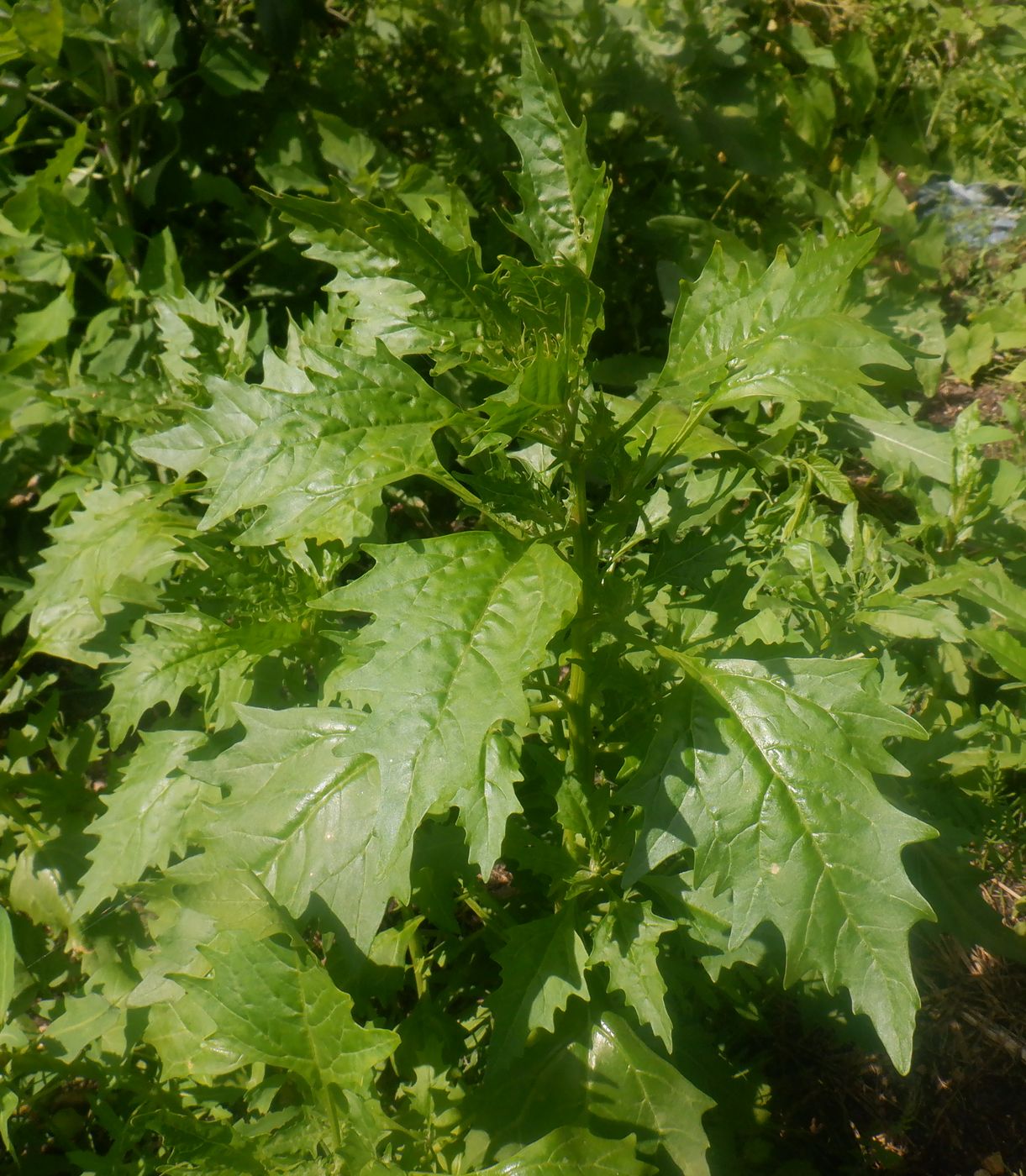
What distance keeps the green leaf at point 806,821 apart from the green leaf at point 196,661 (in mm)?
855

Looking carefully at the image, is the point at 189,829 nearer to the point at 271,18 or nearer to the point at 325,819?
the point at 325,819

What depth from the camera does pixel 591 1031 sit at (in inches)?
76.1

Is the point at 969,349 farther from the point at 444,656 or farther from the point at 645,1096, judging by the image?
the point at 444,656

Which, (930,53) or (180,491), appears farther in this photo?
(930,53)

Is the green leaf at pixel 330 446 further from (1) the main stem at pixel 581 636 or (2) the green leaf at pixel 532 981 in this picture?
(2) the green leaf at pixel 532 981

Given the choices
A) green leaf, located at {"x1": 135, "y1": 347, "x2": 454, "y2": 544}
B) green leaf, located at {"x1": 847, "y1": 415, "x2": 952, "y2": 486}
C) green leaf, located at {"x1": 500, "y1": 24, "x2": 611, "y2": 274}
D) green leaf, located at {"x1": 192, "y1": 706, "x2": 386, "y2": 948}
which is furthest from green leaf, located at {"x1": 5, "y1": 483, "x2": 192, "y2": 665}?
green leaf, located at {"x1": 847, "y1": 415, "x2": 952, "y2": 486}

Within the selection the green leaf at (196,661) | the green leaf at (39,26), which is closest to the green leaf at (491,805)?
the green leaf at (196,661)

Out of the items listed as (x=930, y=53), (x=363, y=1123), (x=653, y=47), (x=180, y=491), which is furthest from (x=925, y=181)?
(x=363, y=1123)

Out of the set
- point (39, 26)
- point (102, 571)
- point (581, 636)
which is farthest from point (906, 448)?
point (39, 26)

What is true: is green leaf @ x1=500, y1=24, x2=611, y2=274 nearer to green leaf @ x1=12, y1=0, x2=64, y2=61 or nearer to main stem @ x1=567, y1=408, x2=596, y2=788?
main stem @ x1=567, y1=408, x2=596, y2=788

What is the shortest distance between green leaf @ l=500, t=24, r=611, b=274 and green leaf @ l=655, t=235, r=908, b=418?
0.22 meters

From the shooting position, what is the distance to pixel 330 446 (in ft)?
4.63

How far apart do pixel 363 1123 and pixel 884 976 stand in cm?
88

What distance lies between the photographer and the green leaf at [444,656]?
1228mm
